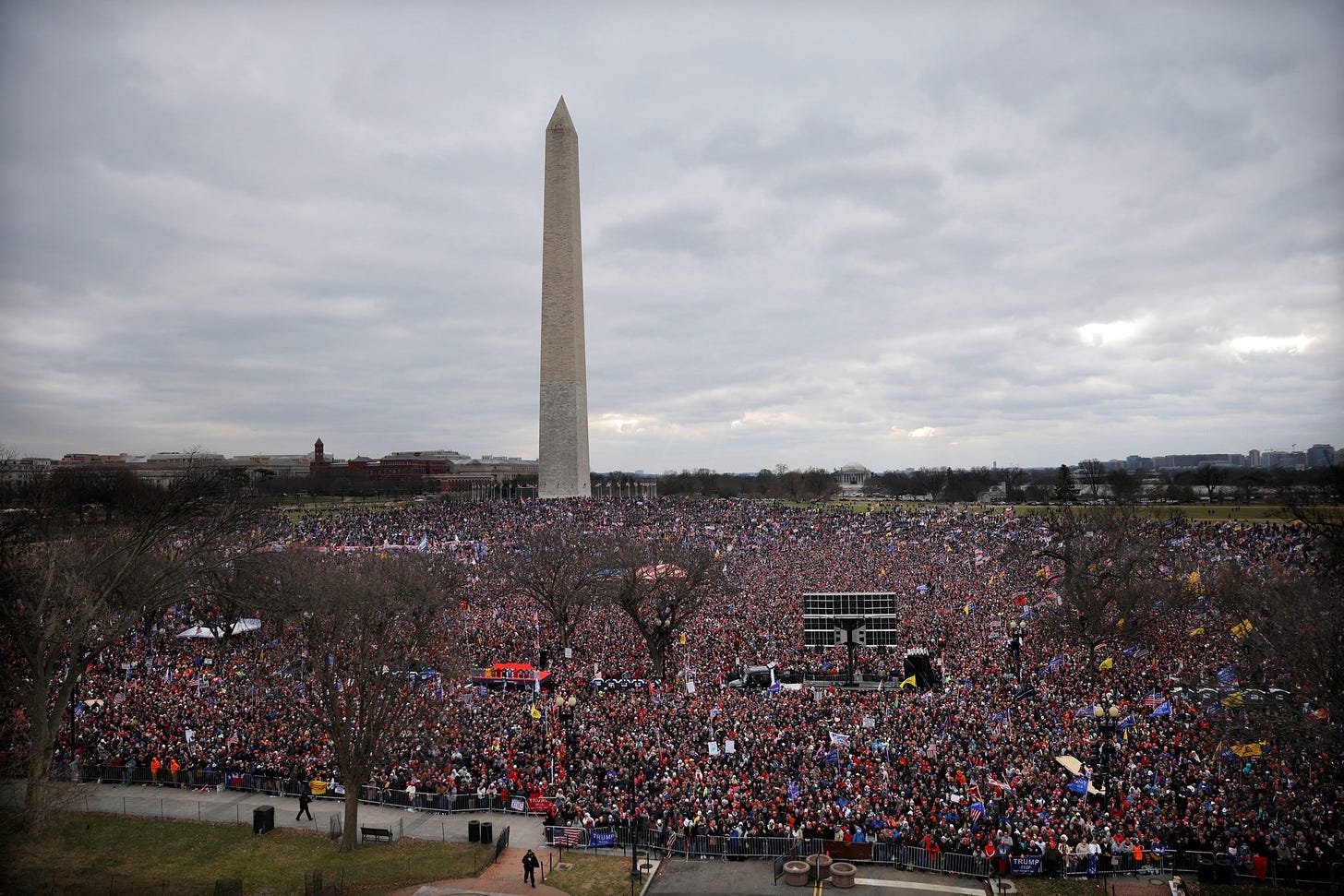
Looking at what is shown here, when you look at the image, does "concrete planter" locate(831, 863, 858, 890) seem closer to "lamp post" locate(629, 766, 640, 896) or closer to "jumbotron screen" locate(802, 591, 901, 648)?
"lamp post" locate(629, 766, 640, 896)

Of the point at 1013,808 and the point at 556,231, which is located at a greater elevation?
the point at 556,231

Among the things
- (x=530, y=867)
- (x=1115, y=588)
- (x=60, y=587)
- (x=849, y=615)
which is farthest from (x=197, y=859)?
(x=1115, y=588)

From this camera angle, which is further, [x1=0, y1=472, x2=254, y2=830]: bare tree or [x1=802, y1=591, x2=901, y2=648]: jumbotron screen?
[x1=802, y1=591, x2=901, y2=648]: jumbotron screen

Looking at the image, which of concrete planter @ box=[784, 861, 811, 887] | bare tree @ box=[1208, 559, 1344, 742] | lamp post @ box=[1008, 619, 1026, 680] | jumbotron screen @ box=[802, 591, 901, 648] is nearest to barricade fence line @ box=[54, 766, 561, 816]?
concrete planter @ box=[784, 861, 811, 887]

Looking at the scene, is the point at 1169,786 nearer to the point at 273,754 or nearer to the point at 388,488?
the point at 273,754

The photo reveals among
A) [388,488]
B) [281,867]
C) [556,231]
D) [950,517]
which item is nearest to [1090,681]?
[281,867]

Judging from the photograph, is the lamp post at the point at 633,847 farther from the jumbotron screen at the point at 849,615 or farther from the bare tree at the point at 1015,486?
the bare tree at the point at 1015,486

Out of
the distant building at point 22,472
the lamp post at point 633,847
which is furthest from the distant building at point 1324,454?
the distant building at point 22,472
